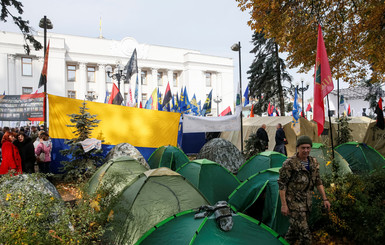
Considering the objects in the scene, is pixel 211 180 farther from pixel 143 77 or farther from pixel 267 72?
pixel 143 77

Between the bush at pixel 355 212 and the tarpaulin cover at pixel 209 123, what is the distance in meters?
7.40

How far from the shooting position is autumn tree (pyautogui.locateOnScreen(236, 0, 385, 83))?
8.13 meters

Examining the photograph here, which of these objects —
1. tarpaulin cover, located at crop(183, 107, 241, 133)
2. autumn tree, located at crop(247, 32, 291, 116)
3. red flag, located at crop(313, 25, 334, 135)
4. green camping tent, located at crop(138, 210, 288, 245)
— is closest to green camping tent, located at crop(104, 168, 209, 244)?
green camping tent, located at crop(138, 210, 288, 245)

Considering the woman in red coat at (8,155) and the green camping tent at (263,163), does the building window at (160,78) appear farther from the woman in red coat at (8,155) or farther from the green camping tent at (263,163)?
the woman in red coat at (8,155)

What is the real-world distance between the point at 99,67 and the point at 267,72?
2538cm

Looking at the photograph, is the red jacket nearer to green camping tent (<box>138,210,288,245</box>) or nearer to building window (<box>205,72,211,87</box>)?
green camping tent (<box>138,210,288,245</box>)

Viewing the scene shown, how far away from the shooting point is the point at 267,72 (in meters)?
19.5

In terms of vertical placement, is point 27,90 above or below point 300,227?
above

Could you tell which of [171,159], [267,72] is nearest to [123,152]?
[171,159]

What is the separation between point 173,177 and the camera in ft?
16.1

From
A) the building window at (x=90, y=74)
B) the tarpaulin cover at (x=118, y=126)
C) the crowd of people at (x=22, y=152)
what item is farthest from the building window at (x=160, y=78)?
the crowd of people at (x=22, y=152)

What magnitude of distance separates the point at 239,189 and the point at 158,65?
37.0m

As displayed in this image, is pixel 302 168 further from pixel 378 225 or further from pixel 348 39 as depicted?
pixel 348 39

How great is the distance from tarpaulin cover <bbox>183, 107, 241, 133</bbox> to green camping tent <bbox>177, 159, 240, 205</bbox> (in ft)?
17.6
